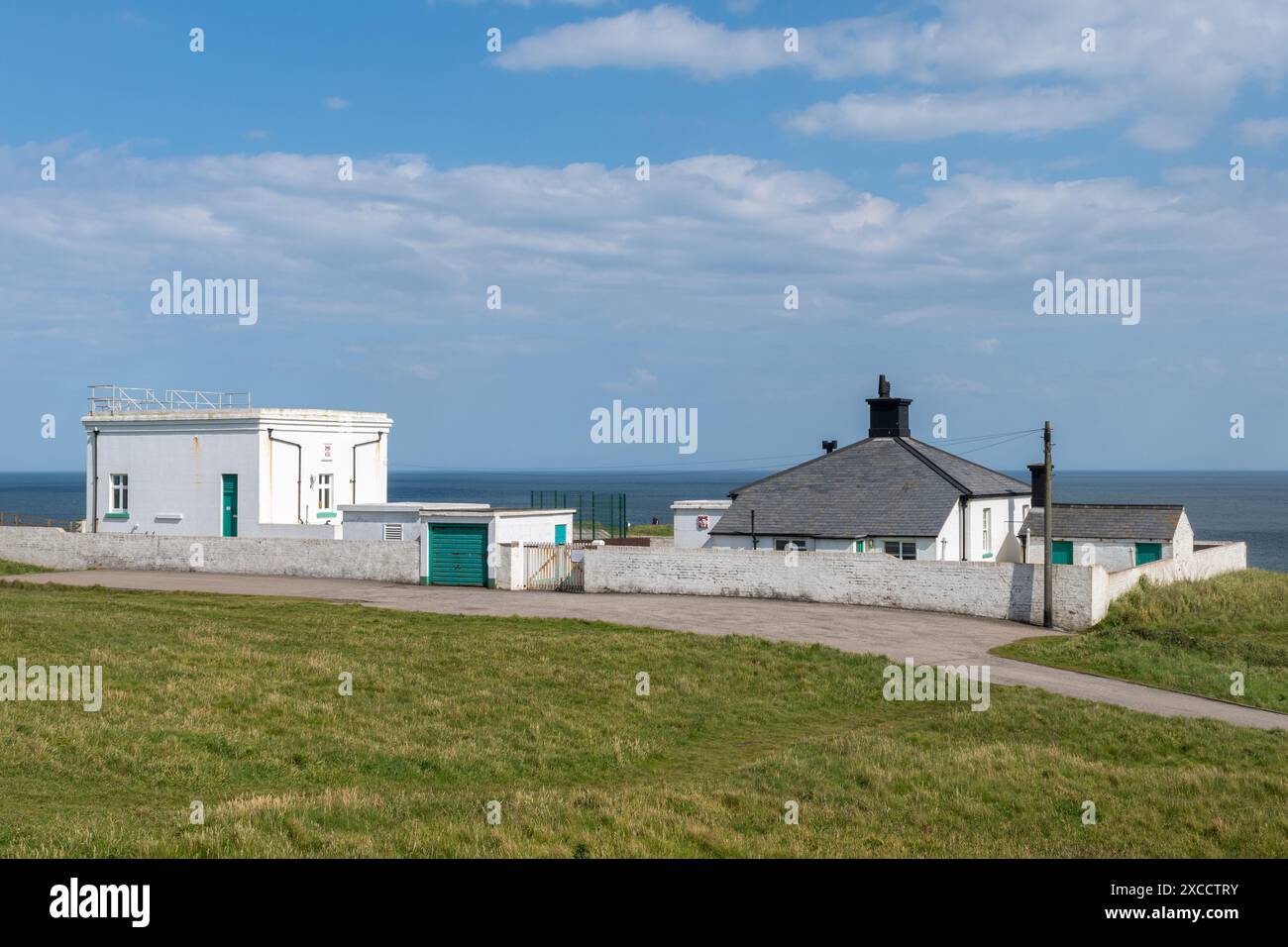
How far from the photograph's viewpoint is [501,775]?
16.4 meters

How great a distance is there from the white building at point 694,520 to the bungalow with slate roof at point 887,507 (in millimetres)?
3337

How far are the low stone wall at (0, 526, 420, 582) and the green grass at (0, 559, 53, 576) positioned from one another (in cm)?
81

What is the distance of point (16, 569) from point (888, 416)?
122 feet

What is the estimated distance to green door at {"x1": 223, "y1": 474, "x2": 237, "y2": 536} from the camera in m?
49.2

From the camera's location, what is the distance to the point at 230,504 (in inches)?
1939

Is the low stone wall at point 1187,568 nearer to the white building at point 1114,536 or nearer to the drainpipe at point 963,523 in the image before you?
the white building at point 1114,536

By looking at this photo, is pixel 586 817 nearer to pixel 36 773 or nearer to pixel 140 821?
pixel 140 821

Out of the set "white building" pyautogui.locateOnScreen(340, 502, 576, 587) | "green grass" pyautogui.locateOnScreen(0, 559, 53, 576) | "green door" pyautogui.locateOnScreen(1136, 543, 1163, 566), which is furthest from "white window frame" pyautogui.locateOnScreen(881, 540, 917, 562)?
"green grass" pyautogui.locateOnScreen(0, 559, 53, 576)

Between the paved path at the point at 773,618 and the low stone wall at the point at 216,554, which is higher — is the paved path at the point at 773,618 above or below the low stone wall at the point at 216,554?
below

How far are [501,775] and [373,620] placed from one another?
55.9ft

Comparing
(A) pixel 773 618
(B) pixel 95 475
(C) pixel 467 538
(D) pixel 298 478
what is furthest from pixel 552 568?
(B) pixel 95 475

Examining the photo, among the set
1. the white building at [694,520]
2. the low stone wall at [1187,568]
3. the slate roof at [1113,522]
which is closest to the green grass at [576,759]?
the low stone wall at [1187,568]

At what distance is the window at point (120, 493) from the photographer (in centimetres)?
5175
